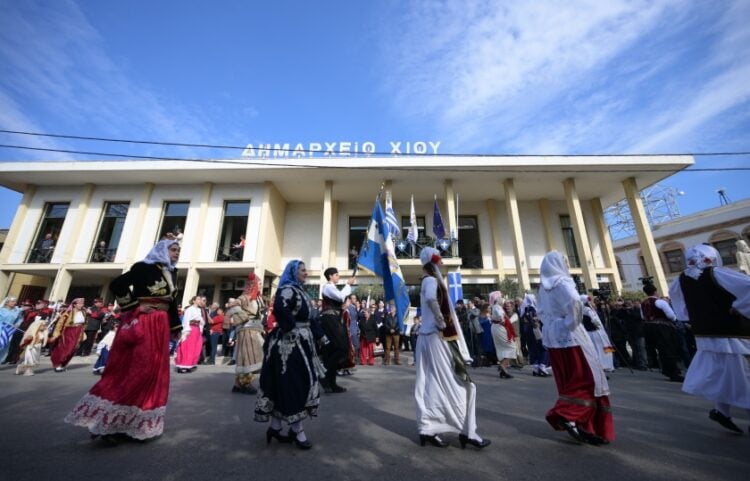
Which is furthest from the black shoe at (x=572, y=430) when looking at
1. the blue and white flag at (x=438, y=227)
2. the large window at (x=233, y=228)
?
the large window at (x=233, y=228)

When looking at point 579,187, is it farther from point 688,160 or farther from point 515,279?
point 515,279

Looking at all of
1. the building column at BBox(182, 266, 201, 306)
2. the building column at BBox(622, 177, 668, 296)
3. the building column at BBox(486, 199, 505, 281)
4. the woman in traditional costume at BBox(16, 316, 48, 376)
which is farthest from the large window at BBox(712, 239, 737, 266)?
the woman in traditional costume at BBox(16, 316, 48, 376)

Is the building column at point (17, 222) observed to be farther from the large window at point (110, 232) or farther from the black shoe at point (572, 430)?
the black shoe at point (572, 430)

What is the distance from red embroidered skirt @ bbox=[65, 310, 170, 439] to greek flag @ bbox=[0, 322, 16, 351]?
28.1 ft

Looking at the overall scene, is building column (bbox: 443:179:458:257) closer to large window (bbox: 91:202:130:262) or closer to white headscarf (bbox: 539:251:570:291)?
white headscarf (bbox: 539:251:570:291)

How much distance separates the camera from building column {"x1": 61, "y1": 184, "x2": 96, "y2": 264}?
15844 mm

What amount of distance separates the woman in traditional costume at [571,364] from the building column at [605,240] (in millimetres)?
17111

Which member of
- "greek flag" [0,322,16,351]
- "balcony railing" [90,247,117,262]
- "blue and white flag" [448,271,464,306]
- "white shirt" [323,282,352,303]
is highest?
"balcony railing" [90,247,117,262]

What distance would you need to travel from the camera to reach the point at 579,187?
59.6 ft

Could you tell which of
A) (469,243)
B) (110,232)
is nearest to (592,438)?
(469,243)

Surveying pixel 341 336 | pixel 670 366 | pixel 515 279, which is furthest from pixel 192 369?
pixel 515 279

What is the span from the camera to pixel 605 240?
61.1 feet

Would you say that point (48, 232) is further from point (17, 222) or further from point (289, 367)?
point (289, 367)

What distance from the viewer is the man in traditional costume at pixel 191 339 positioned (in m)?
8.09
